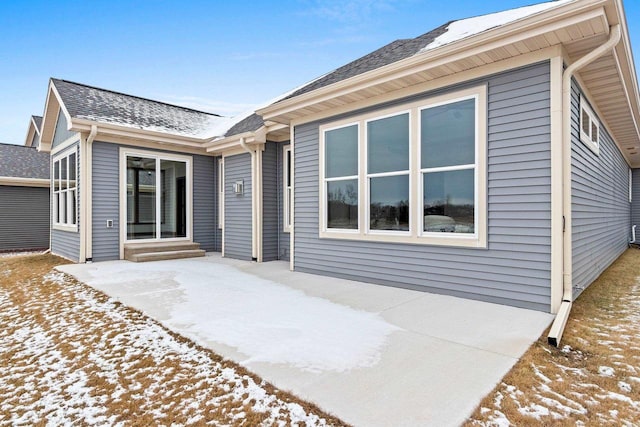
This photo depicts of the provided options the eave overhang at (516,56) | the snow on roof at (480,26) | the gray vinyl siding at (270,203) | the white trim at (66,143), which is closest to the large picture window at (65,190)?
the white trim at (66,143)

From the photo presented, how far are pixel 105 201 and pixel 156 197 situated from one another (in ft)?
3.66

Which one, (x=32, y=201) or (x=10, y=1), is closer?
(x=10, y=1)

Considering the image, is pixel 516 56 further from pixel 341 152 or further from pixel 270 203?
pixel 270 203

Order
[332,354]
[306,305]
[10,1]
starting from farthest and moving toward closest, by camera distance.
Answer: [10,1] < [306,305] < [332,354]

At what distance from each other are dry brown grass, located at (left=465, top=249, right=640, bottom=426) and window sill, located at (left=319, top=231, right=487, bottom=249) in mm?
1239

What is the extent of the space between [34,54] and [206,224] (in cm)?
1256

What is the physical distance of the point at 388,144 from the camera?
514 centimetres

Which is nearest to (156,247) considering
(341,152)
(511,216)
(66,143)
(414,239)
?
(66,143)

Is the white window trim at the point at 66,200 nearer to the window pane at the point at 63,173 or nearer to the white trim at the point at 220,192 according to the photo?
the window pane at the point at 63,173

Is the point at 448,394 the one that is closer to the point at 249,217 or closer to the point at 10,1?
the point at 249,217

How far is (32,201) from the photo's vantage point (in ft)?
42.0

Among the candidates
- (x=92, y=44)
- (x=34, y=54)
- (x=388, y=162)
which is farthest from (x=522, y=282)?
(x=34, y=54)

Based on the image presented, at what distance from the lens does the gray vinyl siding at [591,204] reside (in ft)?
13.7

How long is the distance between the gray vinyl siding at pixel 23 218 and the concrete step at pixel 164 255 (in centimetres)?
785
